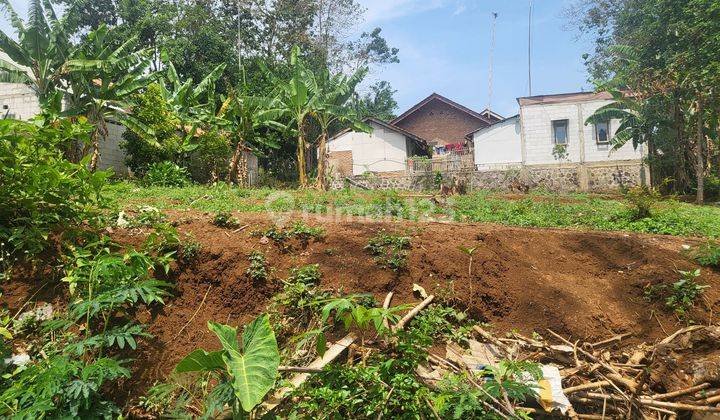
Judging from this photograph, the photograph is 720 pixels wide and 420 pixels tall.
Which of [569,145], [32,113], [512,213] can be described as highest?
[32,113]

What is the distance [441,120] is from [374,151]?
6788 millimetres

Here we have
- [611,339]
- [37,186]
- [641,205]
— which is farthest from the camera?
[641,205]

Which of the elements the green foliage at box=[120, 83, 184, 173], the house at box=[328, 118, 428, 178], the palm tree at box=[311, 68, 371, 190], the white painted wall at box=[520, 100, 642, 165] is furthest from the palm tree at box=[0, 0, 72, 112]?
the white painted wall at box=[520, 100, 642, 165]

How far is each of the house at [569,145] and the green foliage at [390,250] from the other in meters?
17.5

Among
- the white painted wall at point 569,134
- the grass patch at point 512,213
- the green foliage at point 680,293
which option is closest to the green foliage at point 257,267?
the grass patch at point 512,213

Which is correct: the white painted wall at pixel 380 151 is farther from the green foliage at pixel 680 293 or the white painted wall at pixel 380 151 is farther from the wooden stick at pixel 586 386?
the wooden stick at pixel 586 386

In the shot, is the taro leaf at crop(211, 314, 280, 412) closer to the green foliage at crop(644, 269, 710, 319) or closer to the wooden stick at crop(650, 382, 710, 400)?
the wooden stick at crop(650, 382, 710, 400)

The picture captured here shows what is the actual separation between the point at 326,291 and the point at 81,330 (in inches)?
72.9

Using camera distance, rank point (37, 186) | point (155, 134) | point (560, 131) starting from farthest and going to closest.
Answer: point (560, 131), point (155, 134), point (37, 186)

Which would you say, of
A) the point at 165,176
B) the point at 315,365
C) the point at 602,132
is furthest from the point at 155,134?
the point at 602,132

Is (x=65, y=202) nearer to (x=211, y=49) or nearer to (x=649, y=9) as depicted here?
(x=649, y=9)

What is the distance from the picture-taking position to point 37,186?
360cm

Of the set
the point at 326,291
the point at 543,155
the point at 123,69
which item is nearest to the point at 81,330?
the point at 326,291

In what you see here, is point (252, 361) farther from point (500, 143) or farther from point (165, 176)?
point (500, 143)
